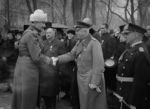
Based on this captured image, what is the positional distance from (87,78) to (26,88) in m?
1.26

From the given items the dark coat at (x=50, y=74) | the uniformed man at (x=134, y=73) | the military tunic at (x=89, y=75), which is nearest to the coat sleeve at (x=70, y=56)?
the military tunic at (x=89, y=75)

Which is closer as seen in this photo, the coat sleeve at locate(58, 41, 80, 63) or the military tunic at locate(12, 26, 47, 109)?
the military tunic at locate(12, 26, 47, 109)

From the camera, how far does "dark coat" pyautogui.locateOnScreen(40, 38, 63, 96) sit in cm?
693

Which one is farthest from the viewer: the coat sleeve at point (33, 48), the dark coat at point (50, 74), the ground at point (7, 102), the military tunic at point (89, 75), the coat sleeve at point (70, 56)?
the ground at point (7, 102)

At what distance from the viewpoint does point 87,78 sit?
575 cm

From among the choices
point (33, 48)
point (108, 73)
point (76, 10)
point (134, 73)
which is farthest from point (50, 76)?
point (76, 10)

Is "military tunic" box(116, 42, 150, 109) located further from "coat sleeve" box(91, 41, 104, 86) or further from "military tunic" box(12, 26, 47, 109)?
"military tunic" box(12, 26, 47, 109)

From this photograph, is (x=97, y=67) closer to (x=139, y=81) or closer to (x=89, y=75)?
(x=89, y=75)

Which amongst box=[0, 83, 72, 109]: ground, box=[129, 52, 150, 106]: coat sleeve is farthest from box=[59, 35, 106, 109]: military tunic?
box=[0, 83, 72, 109]: ground

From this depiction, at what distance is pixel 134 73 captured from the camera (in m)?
4.91

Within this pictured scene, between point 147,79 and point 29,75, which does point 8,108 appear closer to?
point 29,75

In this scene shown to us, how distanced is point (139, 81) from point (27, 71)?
2.31 metres

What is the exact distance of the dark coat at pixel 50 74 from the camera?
6.93 metres

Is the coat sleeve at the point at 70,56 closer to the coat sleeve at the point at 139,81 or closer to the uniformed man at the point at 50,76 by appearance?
the uniformed man at the point at 50,76
